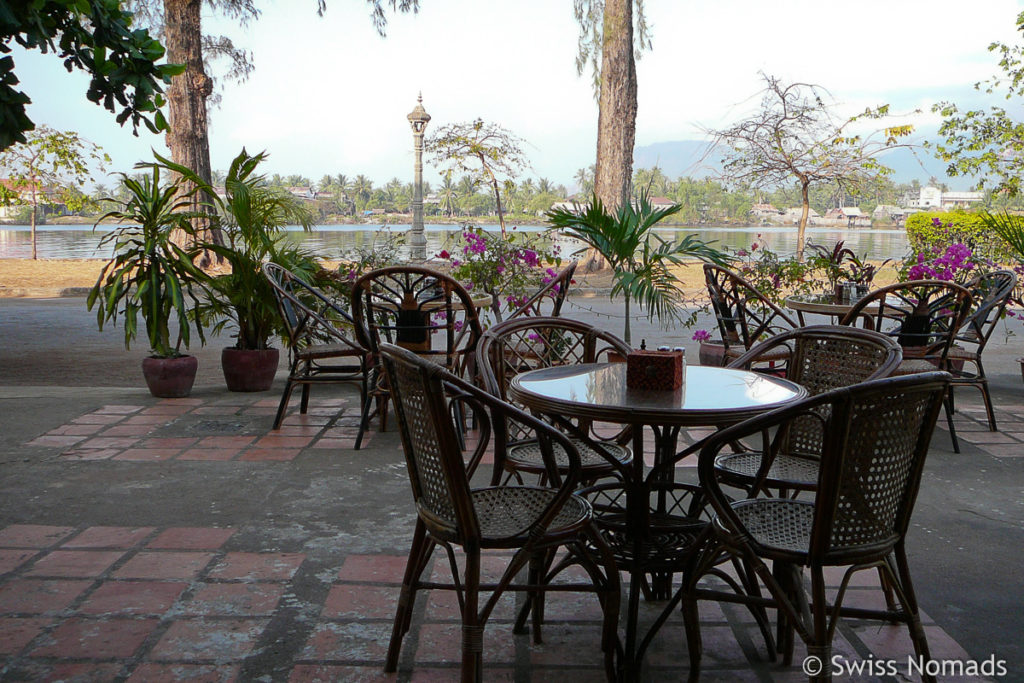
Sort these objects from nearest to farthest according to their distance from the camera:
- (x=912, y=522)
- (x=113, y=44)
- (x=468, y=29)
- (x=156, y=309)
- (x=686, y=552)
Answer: (x=686, y=552), (x=113, y=44), (x=912, y=522), (x=156, y=309), (x=468, y=29)

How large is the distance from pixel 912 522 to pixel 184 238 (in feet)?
47.4

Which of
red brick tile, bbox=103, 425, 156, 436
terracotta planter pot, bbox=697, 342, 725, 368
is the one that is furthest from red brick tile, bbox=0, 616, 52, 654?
terracotta planter pot, bbox=697, 342, 725, 368

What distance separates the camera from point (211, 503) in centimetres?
332

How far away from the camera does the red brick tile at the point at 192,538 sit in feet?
9.36

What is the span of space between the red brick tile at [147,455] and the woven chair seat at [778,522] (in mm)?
2808

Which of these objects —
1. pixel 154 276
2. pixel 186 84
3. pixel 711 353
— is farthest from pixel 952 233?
pixel 186 84

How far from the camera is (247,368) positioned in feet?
18.1

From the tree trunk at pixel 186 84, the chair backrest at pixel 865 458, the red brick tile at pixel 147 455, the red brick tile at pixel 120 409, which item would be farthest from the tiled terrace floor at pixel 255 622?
the tree trunk at pixel 186 84

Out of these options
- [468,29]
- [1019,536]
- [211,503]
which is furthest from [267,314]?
[468,29]

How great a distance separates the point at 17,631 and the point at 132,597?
0.29m

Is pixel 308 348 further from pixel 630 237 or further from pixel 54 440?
pixel 630 237

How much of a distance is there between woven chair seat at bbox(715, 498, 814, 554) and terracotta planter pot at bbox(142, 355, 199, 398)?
4.06 m

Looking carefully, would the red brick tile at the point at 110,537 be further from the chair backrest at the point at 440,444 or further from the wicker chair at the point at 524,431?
the chair backrest at the point at 440,444

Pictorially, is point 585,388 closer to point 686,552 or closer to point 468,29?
point 686,552
